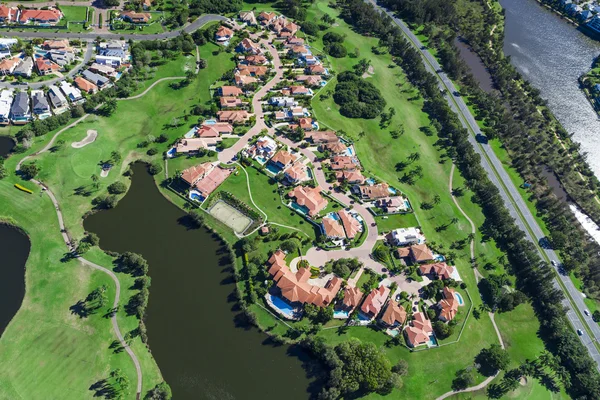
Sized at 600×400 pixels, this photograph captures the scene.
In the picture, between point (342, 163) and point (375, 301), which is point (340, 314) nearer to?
point (375, 301)

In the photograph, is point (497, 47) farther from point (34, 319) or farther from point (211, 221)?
point (34, 319)

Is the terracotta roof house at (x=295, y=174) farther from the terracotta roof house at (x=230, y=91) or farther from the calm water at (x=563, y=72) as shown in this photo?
the calm water at (x=563, y=72)

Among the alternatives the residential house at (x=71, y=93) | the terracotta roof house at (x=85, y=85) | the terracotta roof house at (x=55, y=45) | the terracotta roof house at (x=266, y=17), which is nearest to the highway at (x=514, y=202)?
the terracotta roof house at (x=266, y=17)

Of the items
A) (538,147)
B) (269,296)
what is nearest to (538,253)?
(538,147)

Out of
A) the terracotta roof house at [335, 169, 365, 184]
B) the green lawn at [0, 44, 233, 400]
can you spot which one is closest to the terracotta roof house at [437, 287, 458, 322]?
the terracotta roof house at [335, 169, 365, 184]

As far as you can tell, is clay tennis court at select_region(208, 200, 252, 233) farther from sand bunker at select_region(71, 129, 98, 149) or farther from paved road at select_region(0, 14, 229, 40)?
paved road at select_region(0, 14, 229, 40)
